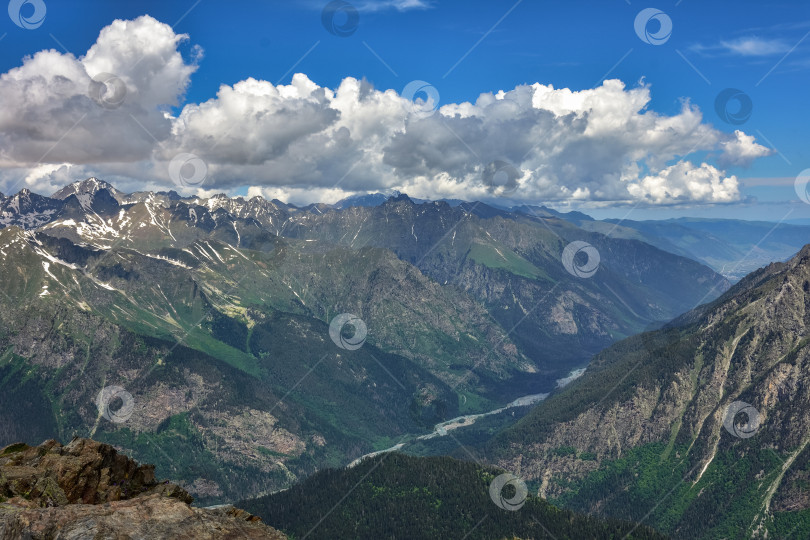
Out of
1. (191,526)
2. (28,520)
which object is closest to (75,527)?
(28,520)

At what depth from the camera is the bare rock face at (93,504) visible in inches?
2013

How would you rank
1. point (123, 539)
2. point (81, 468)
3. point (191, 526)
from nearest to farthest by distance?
1. point (123, 539)
2. point (191, 526)
3. point (81, 468)

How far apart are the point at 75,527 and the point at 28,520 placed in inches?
174

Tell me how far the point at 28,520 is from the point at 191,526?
46.4ft

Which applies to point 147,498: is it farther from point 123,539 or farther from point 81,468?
point 81,468

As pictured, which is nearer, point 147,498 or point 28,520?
point 28,520

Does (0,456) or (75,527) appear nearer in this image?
(75,527)

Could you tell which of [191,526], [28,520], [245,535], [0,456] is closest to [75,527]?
[28,520]

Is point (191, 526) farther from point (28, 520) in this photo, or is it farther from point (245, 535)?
point (28, 520)

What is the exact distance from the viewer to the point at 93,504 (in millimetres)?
60344

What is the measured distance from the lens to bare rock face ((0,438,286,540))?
2013 inches

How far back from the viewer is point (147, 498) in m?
56.4

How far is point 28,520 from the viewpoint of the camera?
51.1 metres

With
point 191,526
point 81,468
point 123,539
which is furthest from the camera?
point 81,468
